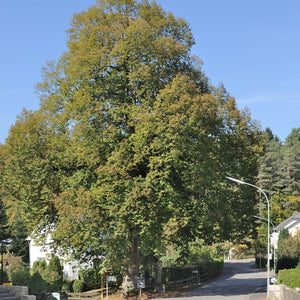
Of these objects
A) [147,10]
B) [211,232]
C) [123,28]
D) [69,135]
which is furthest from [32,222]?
[147,10]

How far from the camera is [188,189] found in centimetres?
2992

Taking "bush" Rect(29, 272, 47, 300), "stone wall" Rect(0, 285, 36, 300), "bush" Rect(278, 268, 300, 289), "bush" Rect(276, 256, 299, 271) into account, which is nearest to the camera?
"stone wall" Rect(0, 285, 36, 300)

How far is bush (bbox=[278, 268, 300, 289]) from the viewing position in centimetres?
2630

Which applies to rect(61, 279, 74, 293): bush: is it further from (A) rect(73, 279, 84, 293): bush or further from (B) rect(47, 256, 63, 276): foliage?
(B) rect(47, 256, 63, 276): foliage

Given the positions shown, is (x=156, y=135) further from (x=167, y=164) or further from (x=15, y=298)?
(x=15, y=298)

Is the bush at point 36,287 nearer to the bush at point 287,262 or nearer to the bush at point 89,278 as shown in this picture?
the bush at point 89,278

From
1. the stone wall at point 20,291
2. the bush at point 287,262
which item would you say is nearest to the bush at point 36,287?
the stone wall at point 20,291

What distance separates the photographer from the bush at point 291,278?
2630cm

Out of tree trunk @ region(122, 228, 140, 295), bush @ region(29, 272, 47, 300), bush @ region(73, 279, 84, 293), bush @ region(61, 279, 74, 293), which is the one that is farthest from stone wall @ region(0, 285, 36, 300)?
bush @ region(61, 279, 74, 293)

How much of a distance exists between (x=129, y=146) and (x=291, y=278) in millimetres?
12365

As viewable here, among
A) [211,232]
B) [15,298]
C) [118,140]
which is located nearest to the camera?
[15,298]

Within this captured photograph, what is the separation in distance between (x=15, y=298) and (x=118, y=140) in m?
11.3

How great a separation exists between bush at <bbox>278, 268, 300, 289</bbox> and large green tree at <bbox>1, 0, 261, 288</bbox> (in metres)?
4.52

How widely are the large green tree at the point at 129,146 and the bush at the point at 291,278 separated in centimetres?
452
